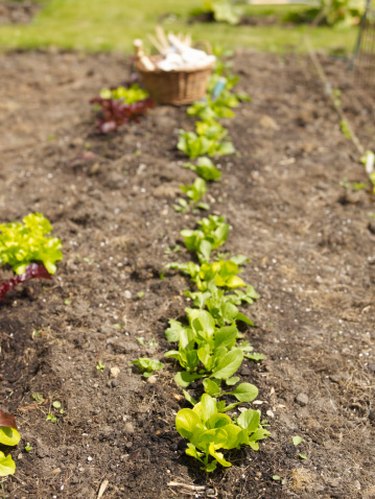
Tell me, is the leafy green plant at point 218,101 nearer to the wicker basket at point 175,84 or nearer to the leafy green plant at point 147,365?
the wicker basket at point 175,84

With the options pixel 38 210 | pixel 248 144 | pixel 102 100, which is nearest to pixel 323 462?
pixel 38 210

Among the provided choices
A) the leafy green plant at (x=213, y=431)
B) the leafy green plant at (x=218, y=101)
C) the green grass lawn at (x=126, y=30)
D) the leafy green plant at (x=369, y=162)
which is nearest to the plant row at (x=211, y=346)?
the leafy green plant at (x=213, y=431)

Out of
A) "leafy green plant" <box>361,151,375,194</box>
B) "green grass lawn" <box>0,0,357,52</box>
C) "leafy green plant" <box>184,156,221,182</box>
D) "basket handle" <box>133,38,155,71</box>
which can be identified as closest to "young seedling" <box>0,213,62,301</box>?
"leafy green plant" <box>184,156,221,182</box>

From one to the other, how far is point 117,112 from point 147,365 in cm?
311

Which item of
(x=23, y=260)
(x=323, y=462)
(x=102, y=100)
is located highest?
(x=102, y=100)

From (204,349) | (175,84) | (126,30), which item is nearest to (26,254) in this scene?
(204,349)

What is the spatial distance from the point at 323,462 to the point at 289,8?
929 cm

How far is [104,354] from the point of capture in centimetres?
334

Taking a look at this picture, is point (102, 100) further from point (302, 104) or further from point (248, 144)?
point (302, 104)

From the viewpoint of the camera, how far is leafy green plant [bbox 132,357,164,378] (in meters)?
3.22

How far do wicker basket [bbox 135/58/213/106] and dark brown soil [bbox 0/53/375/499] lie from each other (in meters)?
0.17

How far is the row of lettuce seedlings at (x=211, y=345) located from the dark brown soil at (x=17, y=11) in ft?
20.1

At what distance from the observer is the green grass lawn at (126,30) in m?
8.52

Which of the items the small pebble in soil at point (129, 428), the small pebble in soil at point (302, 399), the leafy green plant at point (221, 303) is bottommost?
the small pebble in soil at point (129, 428)
